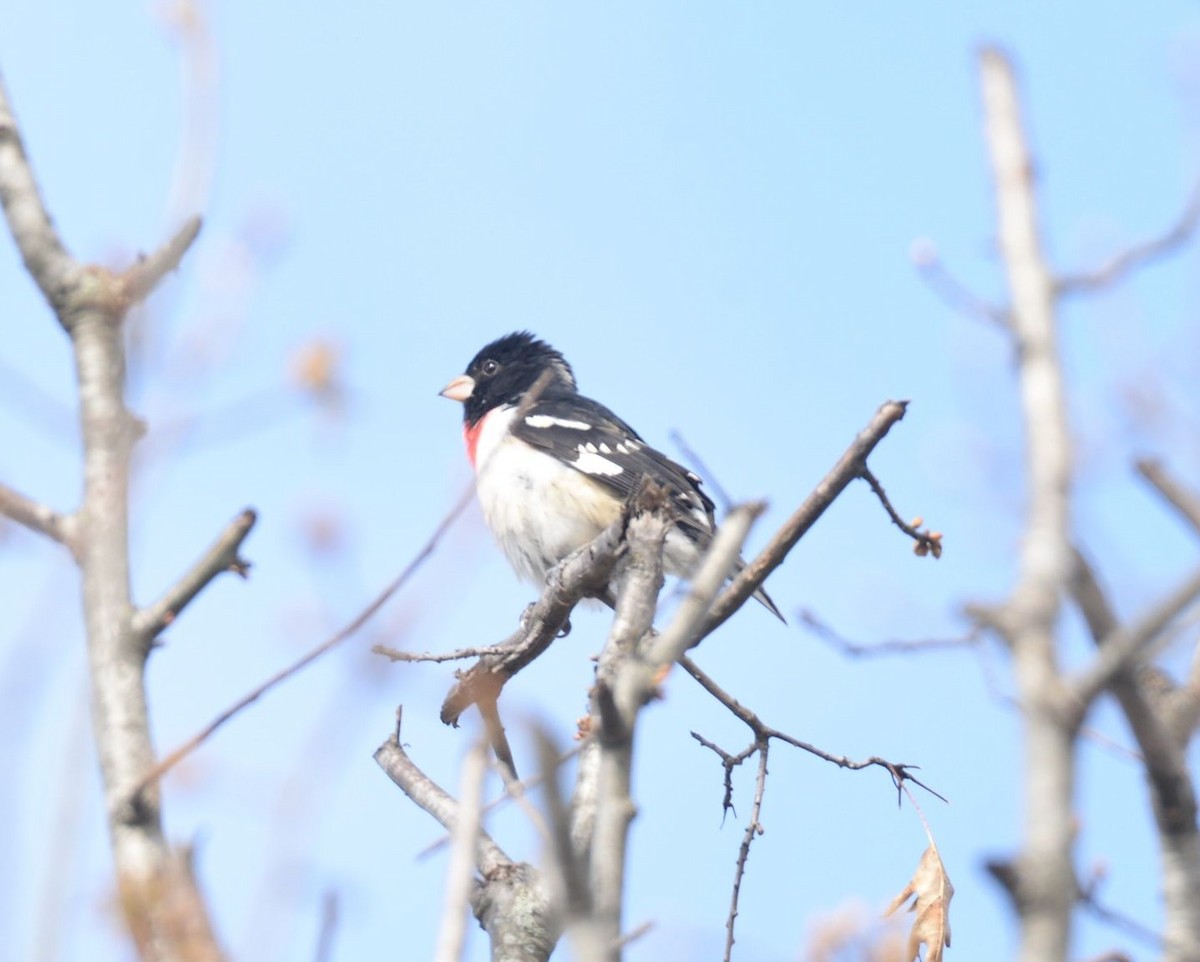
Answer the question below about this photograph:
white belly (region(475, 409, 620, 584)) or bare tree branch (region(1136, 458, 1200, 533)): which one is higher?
white belly (region(475, 409, 620, 584))

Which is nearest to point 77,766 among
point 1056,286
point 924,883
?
point 1056,286

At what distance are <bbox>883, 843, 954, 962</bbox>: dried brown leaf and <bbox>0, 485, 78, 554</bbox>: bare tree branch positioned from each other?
2.52 meters

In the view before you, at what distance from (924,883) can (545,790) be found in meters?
2.82

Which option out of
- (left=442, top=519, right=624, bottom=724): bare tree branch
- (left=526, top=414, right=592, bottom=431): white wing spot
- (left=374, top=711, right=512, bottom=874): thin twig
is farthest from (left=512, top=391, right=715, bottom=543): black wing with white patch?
(left=374, top=711, right=512, bottom=874): thin twig

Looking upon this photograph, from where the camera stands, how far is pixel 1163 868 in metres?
1.95

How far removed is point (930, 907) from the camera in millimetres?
3811

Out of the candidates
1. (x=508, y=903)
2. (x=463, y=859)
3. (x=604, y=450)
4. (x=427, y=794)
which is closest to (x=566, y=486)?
(x=604, y=450)

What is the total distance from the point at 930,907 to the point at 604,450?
142 inches

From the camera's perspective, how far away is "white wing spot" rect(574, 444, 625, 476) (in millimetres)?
6918

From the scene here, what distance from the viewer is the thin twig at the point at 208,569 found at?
1.83m

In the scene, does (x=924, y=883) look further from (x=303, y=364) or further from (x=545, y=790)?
(x=545, y=790)

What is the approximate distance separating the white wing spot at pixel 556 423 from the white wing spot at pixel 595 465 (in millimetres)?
241

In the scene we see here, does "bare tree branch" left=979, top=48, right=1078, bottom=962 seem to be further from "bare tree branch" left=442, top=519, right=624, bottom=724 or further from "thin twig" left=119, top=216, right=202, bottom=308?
"bare tree branch" left=442, top=519, right=624, bottom=724

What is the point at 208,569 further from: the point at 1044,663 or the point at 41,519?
the point at 1044,663
